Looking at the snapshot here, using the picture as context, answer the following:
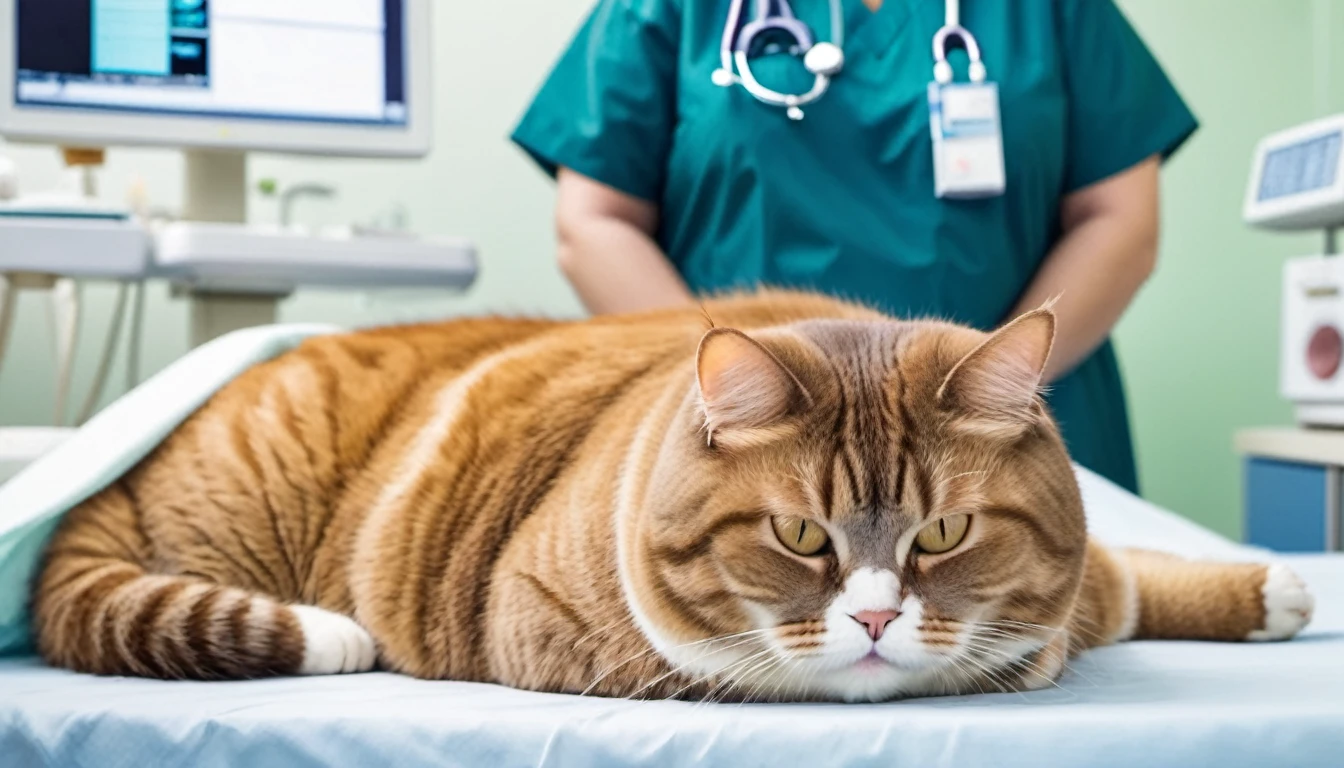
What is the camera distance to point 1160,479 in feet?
8.82

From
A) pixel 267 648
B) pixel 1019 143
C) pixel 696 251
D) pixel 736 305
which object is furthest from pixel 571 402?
pixel 1019 143

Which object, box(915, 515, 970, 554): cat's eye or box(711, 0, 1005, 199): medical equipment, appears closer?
box(915, 515, 970, 554): cat's eye

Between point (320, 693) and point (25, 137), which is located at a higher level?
point (25, 137)

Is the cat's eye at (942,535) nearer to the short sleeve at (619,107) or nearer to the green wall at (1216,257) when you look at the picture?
the short sleeve at (619,107)

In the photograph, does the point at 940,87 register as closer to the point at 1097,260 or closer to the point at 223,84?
the point at 1097,260

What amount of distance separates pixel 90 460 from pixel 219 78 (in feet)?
3.30

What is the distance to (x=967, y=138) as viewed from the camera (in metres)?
1.44

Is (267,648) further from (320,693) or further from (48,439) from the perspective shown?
(48,439)

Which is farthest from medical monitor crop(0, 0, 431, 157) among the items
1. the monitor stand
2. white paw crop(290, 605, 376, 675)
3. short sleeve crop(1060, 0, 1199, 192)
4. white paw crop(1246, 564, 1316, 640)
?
white paw crop(1246, 564, 1316, 640)

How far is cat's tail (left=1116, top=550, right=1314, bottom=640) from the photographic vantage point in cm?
93

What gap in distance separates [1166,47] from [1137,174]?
128 cm

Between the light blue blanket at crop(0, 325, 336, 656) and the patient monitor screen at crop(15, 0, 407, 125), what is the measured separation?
32.8 inches

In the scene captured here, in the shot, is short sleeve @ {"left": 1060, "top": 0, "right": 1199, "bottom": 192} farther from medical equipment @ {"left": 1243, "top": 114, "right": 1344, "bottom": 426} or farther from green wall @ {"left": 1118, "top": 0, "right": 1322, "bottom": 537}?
green wall @ {"left": 1118, "top": 0, "right": 1322, "bottom": 537}

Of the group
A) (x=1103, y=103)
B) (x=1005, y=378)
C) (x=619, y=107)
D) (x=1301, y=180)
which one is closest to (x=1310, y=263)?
(x=1301, y=180)
